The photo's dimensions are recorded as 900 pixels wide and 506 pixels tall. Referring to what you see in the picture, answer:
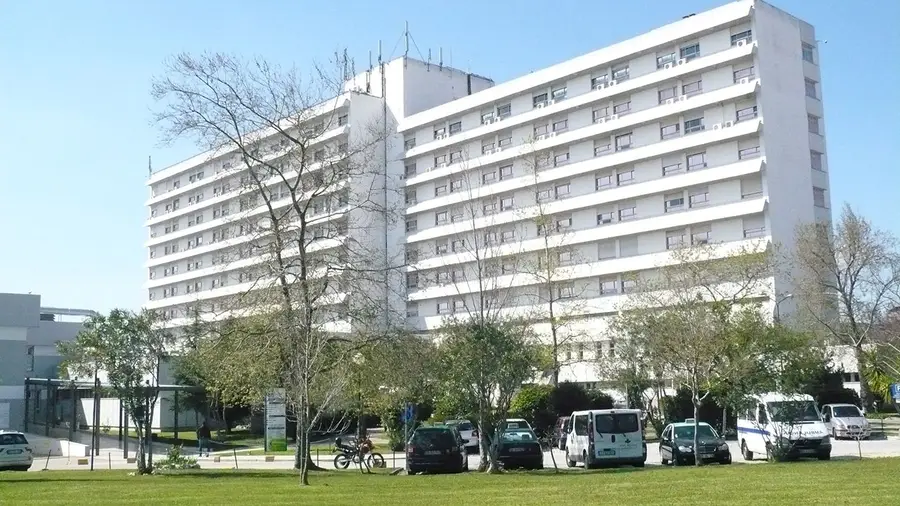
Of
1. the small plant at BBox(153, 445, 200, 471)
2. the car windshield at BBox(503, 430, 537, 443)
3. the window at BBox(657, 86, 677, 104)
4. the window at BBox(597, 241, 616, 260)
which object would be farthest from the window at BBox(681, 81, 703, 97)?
the small plant at BBox(153, 445, 200, 471)

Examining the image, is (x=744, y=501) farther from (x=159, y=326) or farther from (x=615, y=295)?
(x=615, y=295)

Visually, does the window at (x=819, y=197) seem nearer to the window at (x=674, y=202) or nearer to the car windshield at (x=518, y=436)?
the window at (x=674, y=202)

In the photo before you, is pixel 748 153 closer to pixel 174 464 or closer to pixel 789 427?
pixel 789 427

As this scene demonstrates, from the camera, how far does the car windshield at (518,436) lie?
30989mm

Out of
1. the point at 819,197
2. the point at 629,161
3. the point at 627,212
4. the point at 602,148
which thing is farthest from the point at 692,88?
the point at 819,197

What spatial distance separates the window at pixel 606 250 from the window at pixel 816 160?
14.2m

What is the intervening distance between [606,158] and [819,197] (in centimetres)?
1455

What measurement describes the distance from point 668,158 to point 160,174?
2752 inches

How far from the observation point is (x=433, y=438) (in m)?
29.5

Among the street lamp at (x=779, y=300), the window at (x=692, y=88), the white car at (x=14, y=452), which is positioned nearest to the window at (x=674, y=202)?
the window at (x=692, y=88)

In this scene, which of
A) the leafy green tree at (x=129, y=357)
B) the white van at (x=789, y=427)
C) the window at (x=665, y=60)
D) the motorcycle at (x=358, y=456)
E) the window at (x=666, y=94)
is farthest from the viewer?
the window at (x=665, y=60)

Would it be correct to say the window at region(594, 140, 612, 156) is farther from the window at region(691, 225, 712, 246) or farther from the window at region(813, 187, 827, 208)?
the window at region(813, 187, 827, 208)

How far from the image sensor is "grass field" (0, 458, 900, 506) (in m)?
18.0

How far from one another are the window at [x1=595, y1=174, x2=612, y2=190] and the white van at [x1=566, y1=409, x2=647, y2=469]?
3814cm
